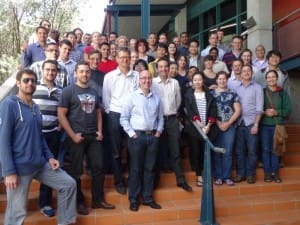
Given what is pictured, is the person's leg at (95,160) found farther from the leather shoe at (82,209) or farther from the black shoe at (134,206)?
the black shoe at (134,206)

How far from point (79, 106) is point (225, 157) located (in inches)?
94.9

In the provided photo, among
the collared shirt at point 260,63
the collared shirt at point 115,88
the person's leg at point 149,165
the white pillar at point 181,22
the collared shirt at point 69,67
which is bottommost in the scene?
the person's leg at point 149,165

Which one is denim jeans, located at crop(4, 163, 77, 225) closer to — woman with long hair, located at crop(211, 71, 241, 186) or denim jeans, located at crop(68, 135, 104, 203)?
denim jeans, located at crop(68, 135, 104, 203)

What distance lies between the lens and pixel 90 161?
4875mm

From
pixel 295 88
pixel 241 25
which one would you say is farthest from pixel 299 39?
pixel 241 25

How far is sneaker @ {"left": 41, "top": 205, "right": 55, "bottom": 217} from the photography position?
467 cm

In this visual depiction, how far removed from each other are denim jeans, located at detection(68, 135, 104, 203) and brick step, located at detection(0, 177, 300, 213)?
0.75ft

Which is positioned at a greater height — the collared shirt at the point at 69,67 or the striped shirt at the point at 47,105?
the collared shirt at the point at 69,67

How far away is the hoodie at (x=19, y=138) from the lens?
147 inches

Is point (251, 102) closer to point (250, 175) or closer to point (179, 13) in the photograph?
point (250, 175)

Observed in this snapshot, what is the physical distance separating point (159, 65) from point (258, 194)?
242 cm

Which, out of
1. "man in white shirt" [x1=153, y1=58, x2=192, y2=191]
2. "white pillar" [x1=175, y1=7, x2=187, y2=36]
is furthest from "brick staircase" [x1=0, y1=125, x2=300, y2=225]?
"white pillar" [x1=175, y1=7, x2=187, y2=36]

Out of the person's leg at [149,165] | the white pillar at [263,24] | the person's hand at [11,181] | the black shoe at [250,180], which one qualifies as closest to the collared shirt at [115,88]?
the person's leg at [149,165]

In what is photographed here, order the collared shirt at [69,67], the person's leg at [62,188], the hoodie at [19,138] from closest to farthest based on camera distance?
1. the hoodie at [19,138]
2. the person's leg at [62,188]
3. the collared shirt at [69,67]
